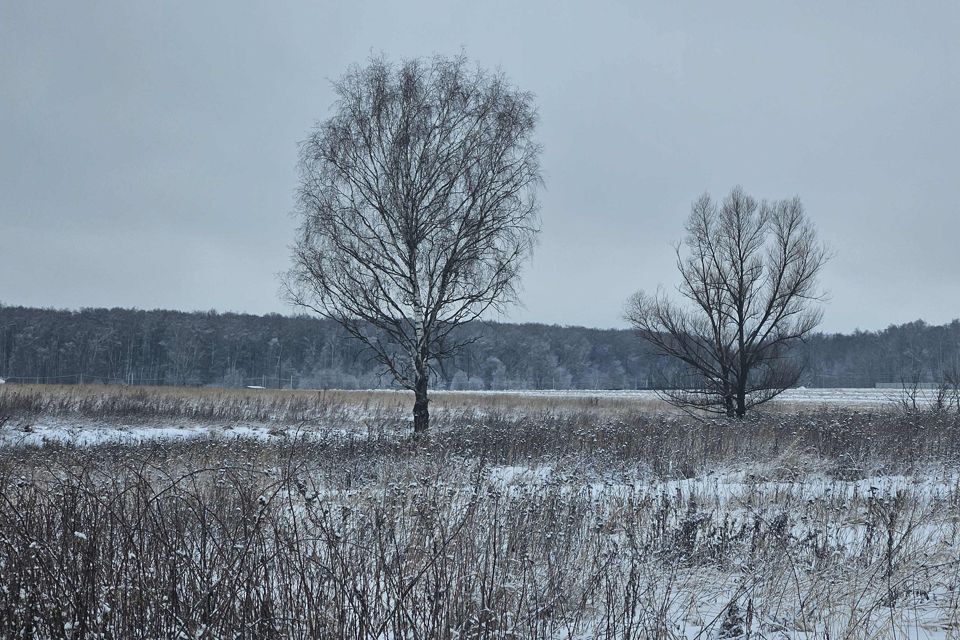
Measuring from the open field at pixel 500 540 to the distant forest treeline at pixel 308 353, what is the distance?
204 ft

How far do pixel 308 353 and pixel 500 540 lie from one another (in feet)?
311

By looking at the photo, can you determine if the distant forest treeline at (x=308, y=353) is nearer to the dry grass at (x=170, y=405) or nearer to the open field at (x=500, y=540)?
the dry grass at (x=170, y=405)

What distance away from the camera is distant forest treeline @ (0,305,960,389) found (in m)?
83.3

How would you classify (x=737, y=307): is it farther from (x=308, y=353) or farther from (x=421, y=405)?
(x=308, y=353)

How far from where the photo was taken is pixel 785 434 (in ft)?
42.1

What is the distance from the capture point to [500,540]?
3873mm

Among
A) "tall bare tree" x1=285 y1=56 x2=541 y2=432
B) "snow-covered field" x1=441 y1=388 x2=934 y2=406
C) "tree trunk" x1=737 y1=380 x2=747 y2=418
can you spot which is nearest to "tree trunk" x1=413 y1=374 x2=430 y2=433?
"tall bare tree" x1=285 y1=56 x2=541 y2=432

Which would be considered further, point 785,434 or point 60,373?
point 60,373

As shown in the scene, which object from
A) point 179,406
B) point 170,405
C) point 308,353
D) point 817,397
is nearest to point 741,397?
point 179,406

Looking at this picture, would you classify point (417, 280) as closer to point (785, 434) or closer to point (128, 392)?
point (785, 434)

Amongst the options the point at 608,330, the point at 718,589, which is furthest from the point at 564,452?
the point at 608,330

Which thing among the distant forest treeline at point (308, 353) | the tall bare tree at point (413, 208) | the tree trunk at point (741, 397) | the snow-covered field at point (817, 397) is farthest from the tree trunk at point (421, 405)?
the distant forest treeline at point (308, 353)

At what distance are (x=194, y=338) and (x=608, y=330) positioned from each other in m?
73.8

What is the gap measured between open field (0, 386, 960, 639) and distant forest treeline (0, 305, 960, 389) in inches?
2447
